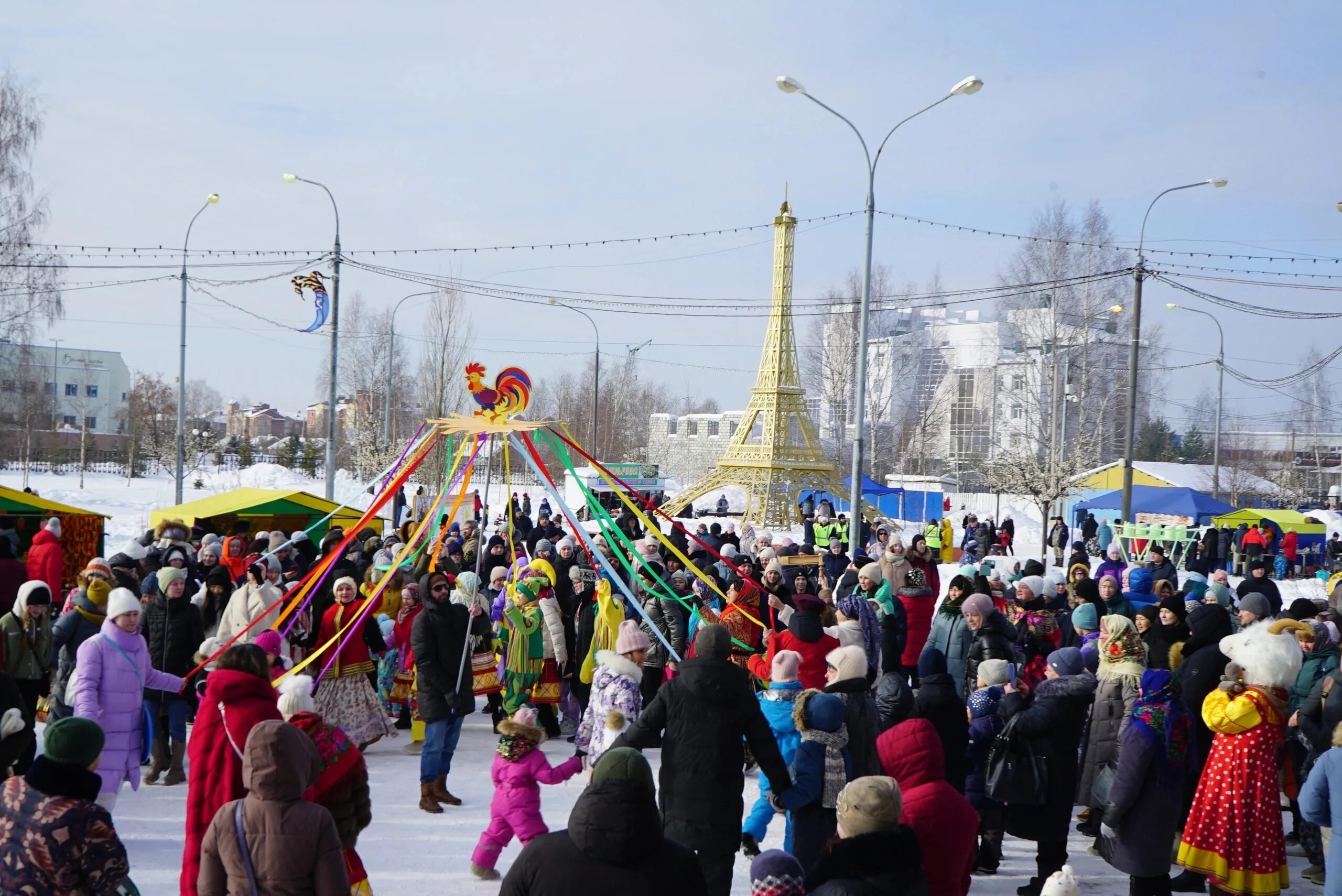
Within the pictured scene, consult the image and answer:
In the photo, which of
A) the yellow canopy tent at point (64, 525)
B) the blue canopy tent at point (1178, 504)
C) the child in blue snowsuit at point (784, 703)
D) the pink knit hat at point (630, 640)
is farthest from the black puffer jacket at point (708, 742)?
the blue canopy tent at point (1178, 504)

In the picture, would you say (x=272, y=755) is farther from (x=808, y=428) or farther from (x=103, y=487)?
(x=103, y=487)

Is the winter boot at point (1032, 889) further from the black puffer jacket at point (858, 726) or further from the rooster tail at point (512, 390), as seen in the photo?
the rooster tail at point (512, 390)

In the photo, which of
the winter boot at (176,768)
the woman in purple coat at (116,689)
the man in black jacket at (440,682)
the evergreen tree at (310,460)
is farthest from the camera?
the evergreen tree at (310,460)

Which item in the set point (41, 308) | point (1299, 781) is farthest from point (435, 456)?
point (1299, 781)

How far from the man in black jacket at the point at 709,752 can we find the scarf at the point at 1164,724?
6.12 ft

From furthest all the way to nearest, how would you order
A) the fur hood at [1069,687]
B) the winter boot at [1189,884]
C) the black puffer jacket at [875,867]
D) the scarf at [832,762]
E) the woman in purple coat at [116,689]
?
the winter boot at [1189,884]
the woman in purple coat at [116,689]
the fur hood at [1069,687]
the scarf at [832,762]
the black puffer jacket at [875,867]

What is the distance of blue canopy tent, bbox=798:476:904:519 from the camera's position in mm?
33656

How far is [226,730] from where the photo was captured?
4.83 metres

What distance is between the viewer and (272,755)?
3672 millimetres

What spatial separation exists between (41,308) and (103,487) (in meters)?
17.8

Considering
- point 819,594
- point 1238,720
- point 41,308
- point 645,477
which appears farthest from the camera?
point 645,477

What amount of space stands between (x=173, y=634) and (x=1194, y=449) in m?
73.5

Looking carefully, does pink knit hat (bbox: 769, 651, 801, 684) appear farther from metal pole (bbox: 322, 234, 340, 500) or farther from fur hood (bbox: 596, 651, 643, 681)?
metal pole (bbox: 322, 234, 340, 500)

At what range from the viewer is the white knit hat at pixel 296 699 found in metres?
4.79
